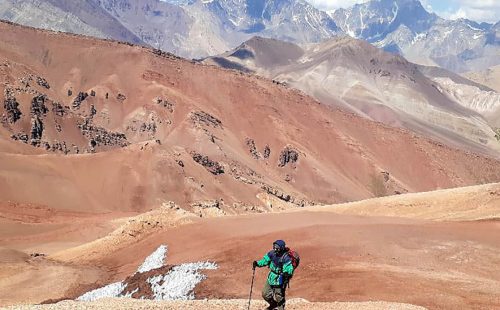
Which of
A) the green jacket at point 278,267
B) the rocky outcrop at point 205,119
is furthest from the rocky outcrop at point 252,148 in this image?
the green jacket at point 278,267

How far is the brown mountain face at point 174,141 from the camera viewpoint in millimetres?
80812

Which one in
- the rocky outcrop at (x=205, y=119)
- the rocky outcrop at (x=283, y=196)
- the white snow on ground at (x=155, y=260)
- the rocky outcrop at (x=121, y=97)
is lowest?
the white snow on ground at (x=155, y=260)

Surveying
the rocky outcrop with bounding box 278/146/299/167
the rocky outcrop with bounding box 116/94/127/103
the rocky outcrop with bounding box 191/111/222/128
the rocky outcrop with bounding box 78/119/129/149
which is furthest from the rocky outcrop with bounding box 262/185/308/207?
the rocky outcrop with bounding box 116/94/127/103

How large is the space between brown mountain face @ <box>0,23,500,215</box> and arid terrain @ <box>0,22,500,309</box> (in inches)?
14.1

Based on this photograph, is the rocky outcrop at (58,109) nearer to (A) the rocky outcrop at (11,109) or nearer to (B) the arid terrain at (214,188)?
(B) the arid terrain at (214,188)

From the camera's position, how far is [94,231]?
5656cm

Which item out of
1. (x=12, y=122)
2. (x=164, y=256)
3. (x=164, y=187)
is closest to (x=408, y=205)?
(x=164, y=256)

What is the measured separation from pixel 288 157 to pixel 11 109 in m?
57.3

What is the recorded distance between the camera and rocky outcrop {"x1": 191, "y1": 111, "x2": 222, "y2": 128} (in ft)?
394

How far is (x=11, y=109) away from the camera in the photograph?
315 ft

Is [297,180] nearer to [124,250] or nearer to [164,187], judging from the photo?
[164,187]

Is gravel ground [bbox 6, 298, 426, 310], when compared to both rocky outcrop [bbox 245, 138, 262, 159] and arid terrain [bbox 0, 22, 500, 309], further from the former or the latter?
rocky outcrop [bbox 245, 138, 262, 159]

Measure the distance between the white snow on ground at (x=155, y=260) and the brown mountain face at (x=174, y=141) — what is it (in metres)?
29.6

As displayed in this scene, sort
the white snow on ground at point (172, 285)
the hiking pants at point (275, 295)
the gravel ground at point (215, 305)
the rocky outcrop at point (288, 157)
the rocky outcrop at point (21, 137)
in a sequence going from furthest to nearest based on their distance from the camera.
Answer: the rocky outcrop at point (288, 157), the rocky outcrop at point (21, 137), the white snow on ground at point (172, 285), the gravel ground at point (215, 305), the hiking pants at point (275, 295)
